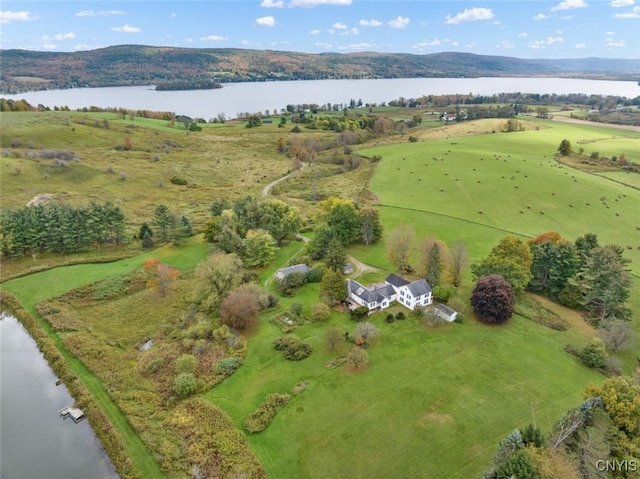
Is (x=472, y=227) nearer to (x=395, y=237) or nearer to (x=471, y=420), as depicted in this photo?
(x=395, y=237)

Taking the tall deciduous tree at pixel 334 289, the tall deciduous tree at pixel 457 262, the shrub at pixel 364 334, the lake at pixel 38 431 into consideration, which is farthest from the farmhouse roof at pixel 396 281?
the lake at pixel 38 431

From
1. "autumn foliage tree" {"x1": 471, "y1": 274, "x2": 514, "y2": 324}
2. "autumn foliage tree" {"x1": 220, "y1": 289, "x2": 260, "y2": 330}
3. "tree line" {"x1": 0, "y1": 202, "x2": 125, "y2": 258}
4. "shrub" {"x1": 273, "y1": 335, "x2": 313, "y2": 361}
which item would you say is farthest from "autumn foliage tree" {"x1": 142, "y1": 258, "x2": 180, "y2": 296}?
"autumn foliage tree" {"x1": 471, "y1": 274, "x2": 514, "y2": 324}

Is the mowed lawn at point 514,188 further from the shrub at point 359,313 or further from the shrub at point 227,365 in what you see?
the shrub at point 227,365

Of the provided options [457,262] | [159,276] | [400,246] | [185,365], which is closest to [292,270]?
[400,246]

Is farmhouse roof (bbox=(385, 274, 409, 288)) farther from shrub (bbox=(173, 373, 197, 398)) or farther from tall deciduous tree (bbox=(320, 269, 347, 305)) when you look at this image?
shrub (bbox=(173, 373, 197, 398))

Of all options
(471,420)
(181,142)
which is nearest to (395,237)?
(471,420)

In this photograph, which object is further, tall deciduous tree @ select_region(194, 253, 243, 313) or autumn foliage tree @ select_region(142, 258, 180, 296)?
autumn foliage tree @ select_region(142, 258, 180, 296)

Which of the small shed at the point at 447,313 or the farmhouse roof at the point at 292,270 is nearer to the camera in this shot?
the small shed at the point at 447,313
